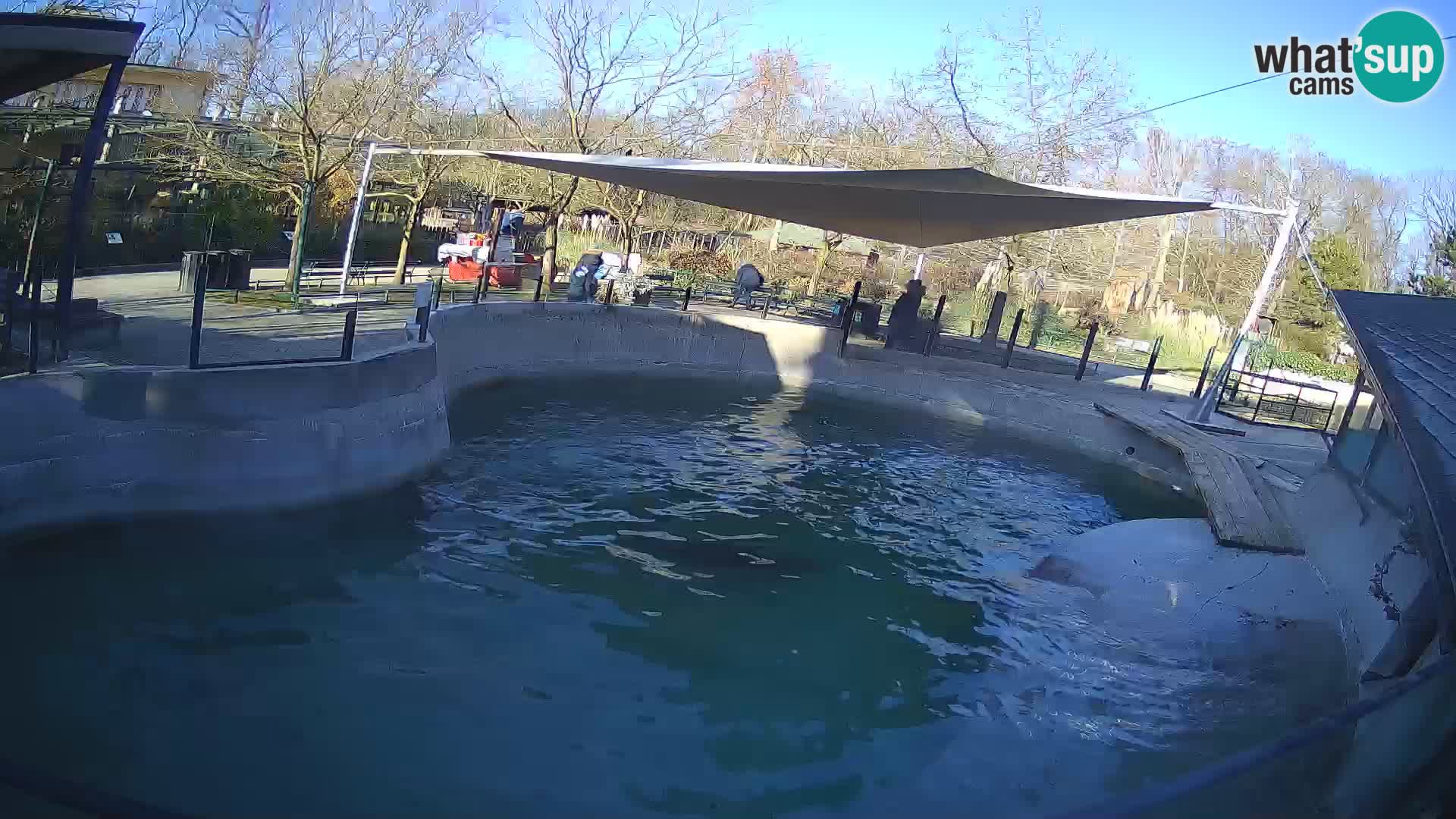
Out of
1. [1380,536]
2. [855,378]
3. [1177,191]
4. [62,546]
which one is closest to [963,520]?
[1380,536]

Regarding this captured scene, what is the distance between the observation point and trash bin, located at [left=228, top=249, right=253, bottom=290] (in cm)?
1234

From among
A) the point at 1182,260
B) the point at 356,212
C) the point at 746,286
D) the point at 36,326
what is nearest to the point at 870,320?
the point at 746,286

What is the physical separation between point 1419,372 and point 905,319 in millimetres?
11586

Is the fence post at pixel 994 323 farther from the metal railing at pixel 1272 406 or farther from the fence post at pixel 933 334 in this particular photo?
the metal railing at pixel 1272 406

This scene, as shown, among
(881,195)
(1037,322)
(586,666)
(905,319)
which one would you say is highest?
(881,195)

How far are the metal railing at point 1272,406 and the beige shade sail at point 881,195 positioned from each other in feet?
14.1

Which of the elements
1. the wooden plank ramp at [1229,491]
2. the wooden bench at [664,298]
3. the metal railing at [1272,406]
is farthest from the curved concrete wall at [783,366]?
the metal railing at [1272,406]

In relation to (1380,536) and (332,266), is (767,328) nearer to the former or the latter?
(332,266)

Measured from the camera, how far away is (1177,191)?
3809 centimetres

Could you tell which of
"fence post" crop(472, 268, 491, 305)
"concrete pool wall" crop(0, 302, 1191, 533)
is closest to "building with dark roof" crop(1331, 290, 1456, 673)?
"concrete pool wall" crop(0, 302, 1191, 533)

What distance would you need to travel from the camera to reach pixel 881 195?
1109 centimetres

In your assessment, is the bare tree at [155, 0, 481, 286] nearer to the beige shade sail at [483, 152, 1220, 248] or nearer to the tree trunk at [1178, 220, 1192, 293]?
the beige shade sail at [483, 152, 1220, 248]

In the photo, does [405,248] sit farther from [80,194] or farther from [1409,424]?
[1409,424]

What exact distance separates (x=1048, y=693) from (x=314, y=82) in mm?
13027
